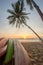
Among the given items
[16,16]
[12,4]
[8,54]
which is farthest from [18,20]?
[8,54]

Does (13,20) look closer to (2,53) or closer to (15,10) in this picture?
(15,10)

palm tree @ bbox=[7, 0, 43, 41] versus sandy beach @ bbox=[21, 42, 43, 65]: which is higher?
palm tree @ bbox=[7, 0, 43, 41]

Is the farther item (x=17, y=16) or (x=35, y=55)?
(x=17, y=16)

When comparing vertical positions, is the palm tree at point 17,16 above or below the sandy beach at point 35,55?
above

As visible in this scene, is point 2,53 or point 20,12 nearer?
point 2,53

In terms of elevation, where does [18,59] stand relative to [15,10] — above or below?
below

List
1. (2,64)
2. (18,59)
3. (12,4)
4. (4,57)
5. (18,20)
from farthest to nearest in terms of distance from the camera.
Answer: (18,20), (12,4), (4,57), (2,64), (18,59)

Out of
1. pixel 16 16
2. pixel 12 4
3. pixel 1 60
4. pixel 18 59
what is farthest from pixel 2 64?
pixel 16 16

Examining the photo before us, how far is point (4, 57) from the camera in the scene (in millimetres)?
4488

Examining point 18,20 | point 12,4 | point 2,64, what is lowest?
point 2,64

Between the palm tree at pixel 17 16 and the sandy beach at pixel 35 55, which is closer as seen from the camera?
the sandy beach at pixel 35 55

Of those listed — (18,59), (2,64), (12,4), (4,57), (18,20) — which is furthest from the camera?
(18,20)

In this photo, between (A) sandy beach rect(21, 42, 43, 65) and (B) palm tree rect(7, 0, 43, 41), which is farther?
(B) palm tree rect(7, 0, 43, 41)

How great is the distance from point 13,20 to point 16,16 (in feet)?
1.94
